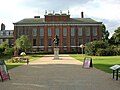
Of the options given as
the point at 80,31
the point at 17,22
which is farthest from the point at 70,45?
the point at 17,22

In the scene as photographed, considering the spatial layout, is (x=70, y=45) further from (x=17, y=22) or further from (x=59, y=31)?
(x=17, y=22)

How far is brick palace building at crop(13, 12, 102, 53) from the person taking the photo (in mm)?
99750

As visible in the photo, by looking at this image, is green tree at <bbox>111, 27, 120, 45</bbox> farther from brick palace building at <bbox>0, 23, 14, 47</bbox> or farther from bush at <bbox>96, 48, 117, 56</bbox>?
brick palace building at <bbox>0, 23, 14, 47</bbox>

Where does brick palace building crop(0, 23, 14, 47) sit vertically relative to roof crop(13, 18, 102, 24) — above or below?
below

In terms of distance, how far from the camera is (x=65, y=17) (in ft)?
331

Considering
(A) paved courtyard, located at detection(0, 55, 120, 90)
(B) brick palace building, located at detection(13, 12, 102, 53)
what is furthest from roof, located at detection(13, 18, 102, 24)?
(A) paved courtyard, located at detection(0, 55, 120, 90)

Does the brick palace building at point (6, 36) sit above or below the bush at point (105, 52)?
above

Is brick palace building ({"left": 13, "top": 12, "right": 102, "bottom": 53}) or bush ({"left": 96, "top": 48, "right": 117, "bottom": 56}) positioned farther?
brick palace building ({"left": 13, "top": 12, "right": 102, "bottom": 53})

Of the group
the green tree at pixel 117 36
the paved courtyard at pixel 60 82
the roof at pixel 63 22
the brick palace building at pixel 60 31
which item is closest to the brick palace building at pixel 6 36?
the roof at pixel 63 22

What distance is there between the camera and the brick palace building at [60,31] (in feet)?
327

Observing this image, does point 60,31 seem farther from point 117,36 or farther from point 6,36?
point 6,36

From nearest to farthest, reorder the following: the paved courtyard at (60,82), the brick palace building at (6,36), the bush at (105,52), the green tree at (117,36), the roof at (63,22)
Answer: the paved courtyard at (60,82)
the bush at (105,52)
the roof at (63,22)
the green tree at (117,36)
the brick palace building at (6,36)

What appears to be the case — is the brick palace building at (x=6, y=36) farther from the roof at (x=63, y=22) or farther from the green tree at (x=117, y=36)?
the green tree at (x=117, y=36)

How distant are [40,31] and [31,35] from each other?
3420mm
